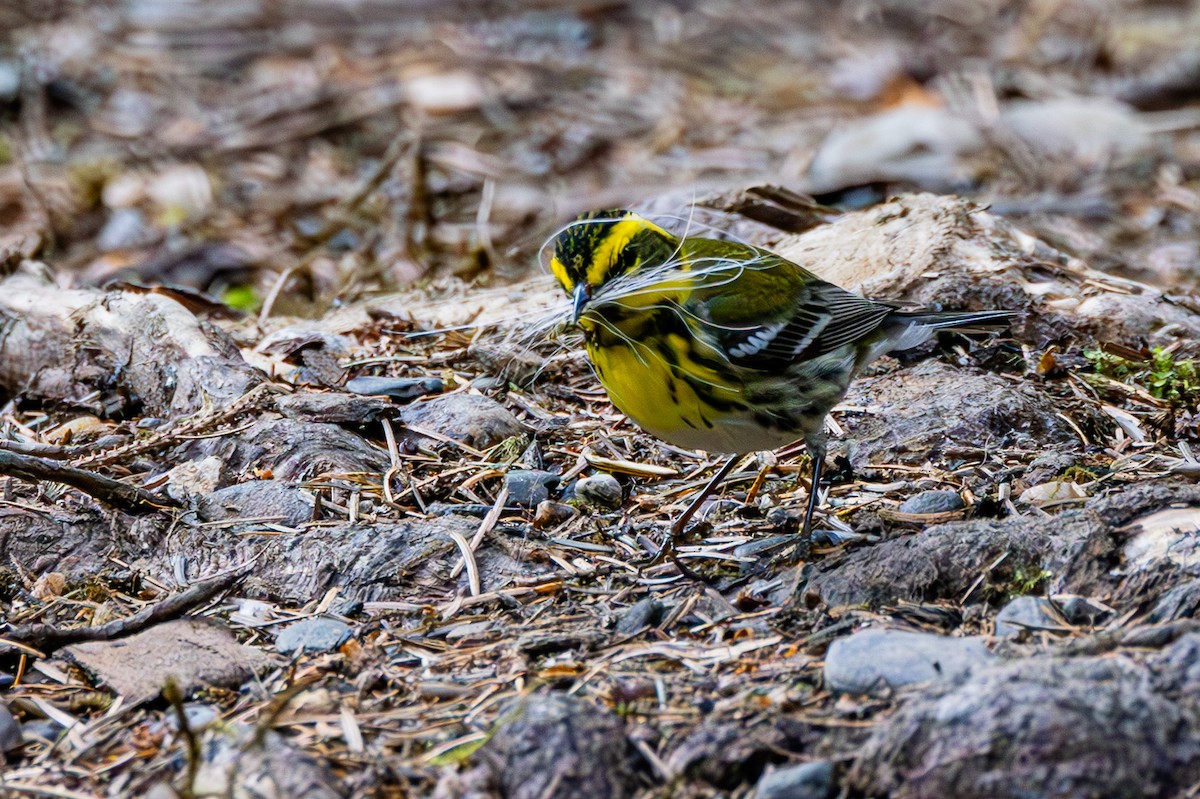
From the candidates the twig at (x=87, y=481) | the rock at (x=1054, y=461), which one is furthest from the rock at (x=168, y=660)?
the rock at (x=1054, y=461)

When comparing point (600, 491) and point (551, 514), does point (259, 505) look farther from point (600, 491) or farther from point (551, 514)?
point (600, 491)

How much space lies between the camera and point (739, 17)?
11.7 metres

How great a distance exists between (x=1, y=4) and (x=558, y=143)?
4.94 meters

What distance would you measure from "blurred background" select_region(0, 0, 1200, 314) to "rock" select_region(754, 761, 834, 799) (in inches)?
155

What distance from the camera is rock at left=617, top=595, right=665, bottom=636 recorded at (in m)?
3.11

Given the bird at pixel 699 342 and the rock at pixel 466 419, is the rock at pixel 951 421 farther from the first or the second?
the rock at pixel 466 419

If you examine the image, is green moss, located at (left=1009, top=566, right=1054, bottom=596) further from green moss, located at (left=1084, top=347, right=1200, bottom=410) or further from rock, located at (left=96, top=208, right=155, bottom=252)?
rock, located at (left=96, top=208, right=155, bottom=252)

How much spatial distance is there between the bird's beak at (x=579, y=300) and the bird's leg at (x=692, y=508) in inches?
26.2

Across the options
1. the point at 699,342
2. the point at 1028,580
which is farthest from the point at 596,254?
the point at 1028,580

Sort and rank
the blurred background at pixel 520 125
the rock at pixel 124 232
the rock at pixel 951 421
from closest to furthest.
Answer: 1. the rock at pixel 951 421
2. the blurred background at pixel 520 125
3. the rock at pixel 124 232

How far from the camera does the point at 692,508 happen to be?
3787mm

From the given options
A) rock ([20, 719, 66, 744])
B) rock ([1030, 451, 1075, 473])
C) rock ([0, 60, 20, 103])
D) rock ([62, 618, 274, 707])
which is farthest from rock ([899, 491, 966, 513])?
rock ([0, 60, 20, 103])

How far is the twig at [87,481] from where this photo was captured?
3.43 meters

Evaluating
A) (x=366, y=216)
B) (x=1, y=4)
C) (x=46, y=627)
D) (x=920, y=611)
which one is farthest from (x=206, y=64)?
(x=920, y=611)
